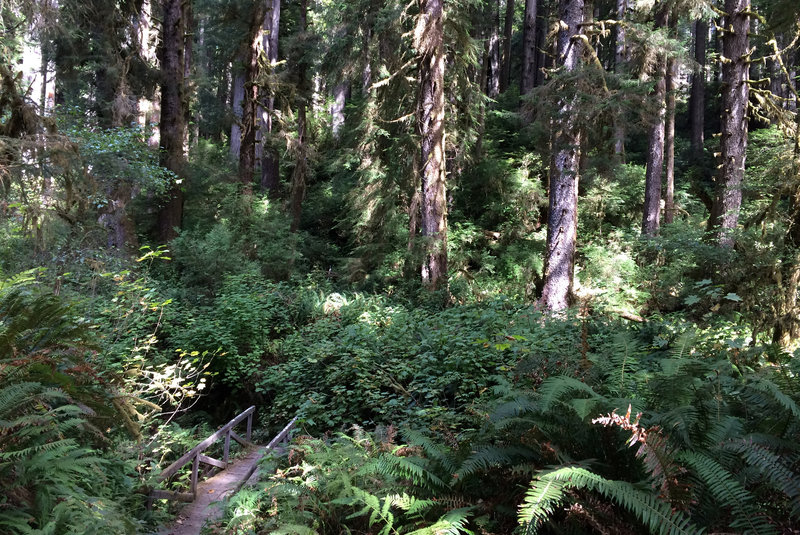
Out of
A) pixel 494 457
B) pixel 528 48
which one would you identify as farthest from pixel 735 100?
pixel 494 457

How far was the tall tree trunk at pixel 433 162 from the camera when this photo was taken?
11797mm

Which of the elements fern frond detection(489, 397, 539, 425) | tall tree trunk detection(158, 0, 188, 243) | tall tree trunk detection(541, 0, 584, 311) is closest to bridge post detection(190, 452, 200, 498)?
fern frond detection(489, 397, 539, 425)

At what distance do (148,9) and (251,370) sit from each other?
47.6ft

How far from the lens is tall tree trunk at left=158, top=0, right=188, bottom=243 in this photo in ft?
47.7

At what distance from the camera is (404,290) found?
40.7 ft

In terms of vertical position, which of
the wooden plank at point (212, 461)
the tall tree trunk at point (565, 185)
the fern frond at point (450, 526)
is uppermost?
the tall tree trunk at point (565, 185)

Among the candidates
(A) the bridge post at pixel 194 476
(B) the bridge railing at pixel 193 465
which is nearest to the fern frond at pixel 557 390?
(B) the bridge railing at pixel 193 465

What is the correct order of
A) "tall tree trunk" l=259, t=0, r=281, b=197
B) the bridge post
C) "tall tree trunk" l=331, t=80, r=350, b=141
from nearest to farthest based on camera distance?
the bridge post
"tall tree trunk" l=259, t=0, r=281, b=197
"tall tree trunk" l=331, t=80, r=350, b=141

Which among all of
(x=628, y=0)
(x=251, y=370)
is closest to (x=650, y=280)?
(x=251, y=370)

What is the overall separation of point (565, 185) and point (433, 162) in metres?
3.25

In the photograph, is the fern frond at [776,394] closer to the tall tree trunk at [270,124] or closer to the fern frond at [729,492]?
the fern frond at [729,492]

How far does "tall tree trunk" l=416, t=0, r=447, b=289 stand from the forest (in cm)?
7

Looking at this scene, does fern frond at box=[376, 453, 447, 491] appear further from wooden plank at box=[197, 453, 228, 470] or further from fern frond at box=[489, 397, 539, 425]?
wooden plank at box=[197, 453, 228, 470]

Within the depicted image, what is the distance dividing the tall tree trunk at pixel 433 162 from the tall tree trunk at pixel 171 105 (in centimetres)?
759
